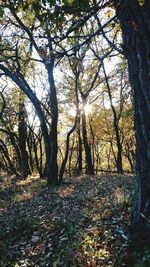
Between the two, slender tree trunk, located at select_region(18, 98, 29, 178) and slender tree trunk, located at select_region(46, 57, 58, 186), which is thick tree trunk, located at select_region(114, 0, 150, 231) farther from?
slender tree trunk, located at select_region(18, 98, 29, 178)

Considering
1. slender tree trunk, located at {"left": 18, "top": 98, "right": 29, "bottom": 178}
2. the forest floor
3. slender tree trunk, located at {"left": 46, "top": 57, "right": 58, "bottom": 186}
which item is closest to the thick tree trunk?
the forest floor

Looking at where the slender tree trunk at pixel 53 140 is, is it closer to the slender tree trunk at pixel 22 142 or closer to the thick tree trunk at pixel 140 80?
the thick tree trunk at pixel 140 80

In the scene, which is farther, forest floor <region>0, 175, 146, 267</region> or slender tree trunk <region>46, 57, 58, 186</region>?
slender tree trunk <region>46, 57, 58, 186</region>

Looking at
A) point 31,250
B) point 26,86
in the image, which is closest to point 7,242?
point 31,250

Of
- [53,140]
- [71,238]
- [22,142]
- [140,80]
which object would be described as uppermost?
[22,142]

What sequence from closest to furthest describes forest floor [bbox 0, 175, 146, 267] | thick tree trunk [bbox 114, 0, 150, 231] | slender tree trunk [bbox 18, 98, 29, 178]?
1. thick tree trunk [bbox 114, 0, 150, 231]
2. forest floor [bbox 0, 175, 146, 267]
3. slender tree trunk [bbox 18, 98, 29, 178]

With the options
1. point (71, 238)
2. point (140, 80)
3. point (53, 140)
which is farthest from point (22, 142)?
point (140, 80)

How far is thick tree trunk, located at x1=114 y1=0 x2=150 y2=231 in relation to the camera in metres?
4.99

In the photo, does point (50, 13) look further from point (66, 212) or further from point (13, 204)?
point (13, 204)

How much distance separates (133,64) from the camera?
17.1 feet

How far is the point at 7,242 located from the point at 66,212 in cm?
216

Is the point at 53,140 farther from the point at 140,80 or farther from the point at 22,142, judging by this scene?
the point at 22,142

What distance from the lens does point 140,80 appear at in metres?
5.15

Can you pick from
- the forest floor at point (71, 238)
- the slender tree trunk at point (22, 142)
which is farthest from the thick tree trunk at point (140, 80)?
the slender tree trunk at point (22, 142)
